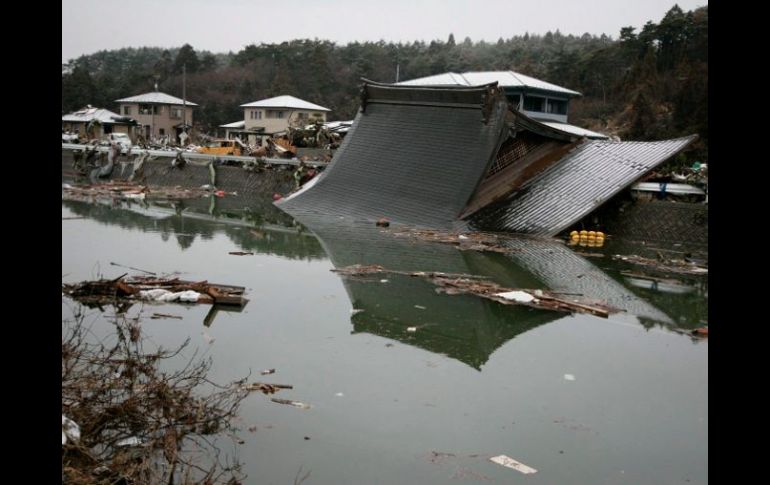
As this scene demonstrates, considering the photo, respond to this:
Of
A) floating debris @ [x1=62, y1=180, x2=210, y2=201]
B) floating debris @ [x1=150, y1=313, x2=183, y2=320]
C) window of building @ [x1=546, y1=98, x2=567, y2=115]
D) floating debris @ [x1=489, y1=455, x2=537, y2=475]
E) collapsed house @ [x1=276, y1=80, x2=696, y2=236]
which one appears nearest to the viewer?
floating debris @ [x1=489, y1=455, x2=537, y2=475]

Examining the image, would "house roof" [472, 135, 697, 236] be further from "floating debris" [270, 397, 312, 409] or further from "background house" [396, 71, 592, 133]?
"background house" [396, 71, 592, 133]

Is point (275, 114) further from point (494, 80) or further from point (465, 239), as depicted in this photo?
point (465, 239)

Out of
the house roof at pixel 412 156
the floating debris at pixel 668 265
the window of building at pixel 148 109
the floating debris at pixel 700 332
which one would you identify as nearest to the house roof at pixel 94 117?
the window of building at pixel 148 109

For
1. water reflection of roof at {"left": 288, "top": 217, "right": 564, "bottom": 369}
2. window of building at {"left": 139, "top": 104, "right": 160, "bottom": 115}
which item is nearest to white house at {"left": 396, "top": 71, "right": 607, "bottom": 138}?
water reflection of roof at {"left": 288, "top": 217, "right": 564, "bottom": 369}

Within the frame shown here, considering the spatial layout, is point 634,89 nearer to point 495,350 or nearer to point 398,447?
point 495,350

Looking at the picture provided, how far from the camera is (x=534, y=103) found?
2708 centimetres

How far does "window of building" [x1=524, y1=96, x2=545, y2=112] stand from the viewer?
88.1 feet

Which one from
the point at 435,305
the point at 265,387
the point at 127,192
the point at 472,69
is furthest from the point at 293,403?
the point at 472,69

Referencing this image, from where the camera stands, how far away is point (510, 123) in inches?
507

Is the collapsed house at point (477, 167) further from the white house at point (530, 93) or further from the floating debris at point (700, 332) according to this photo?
the white house at point (530, 93)

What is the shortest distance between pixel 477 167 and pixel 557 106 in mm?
16696

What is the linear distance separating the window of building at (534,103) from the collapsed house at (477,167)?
41.9ft

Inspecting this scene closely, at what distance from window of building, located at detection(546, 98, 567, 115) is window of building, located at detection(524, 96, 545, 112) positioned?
1.61 ft

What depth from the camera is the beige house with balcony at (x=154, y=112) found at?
37.5 meters
